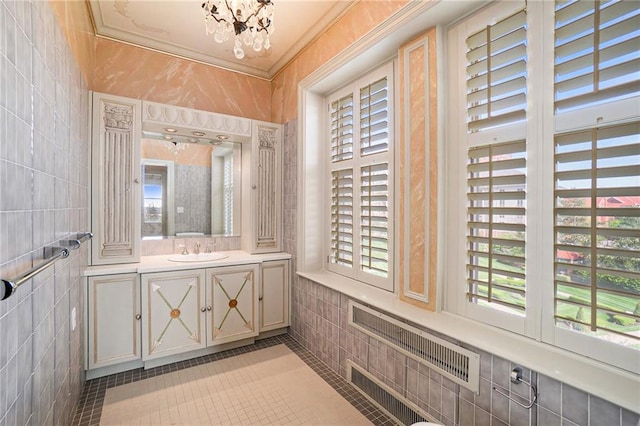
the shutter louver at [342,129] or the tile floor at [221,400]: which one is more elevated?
the shutter louver at [342,129]

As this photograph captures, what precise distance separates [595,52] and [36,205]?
231 cm

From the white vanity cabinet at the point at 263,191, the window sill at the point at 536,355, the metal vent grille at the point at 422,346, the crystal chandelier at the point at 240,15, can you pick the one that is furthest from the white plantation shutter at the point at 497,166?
the white vanity cabinet at the point at 263,191

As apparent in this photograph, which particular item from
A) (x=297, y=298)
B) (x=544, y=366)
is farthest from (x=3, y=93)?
(x=297, y=298)

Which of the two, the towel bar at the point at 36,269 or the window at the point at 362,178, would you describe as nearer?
the towel bar at the point at 36,269

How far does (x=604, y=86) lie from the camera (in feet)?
3.96

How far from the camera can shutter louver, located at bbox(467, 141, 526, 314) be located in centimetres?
146

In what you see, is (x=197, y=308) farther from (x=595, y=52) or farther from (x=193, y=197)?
(x=595, y=52)

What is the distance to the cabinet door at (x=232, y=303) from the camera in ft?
8.78

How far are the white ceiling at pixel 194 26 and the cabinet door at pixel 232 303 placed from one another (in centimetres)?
212

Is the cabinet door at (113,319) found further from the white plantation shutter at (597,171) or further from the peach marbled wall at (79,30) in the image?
the white plantation shutter at (597,171)

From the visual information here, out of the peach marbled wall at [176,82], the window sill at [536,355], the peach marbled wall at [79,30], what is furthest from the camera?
the peach marbled wall at [176,82]

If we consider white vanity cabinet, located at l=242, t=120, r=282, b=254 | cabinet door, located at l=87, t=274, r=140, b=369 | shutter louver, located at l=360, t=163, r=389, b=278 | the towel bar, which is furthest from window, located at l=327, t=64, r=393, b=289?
the towel bar

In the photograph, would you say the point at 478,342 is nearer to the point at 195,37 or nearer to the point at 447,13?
the point at 447,13

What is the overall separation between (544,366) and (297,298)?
2.10 metres
